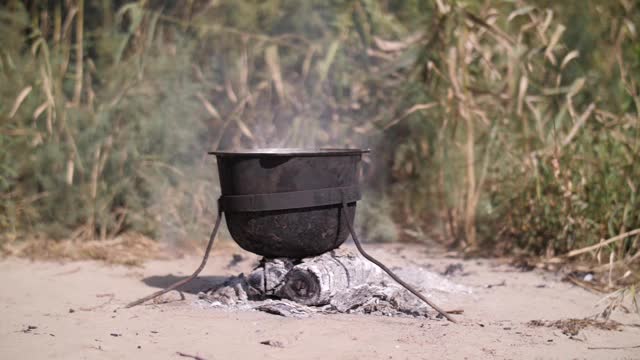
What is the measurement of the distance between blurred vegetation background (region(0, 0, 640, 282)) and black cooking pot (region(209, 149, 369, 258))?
214 centimetres

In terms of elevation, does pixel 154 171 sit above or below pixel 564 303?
above

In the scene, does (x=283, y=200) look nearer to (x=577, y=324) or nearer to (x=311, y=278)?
(x=311, y=278)

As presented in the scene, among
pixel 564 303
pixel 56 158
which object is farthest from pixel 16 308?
pixel 564 303

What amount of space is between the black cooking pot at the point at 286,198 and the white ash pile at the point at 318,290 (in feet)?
0.39

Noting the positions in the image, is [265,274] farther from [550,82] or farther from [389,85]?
[550,82]

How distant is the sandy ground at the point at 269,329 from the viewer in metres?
3.50

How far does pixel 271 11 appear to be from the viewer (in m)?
7.20

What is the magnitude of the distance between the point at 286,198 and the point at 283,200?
0.06 feet

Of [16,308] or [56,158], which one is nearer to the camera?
[16,308]

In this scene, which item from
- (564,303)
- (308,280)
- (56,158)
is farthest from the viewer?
(56,158)

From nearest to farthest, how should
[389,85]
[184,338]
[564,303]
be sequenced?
[184,338] < [564,303] < [389,85]

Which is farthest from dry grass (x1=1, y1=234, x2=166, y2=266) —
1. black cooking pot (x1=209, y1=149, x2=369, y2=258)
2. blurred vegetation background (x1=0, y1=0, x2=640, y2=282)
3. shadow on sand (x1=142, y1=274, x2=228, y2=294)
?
black cooking pot (x1=209, y1=149, x2=369, y2=258)

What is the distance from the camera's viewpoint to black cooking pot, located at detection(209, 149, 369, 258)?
4.12m

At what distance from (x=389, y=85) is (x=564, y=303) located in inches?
118
